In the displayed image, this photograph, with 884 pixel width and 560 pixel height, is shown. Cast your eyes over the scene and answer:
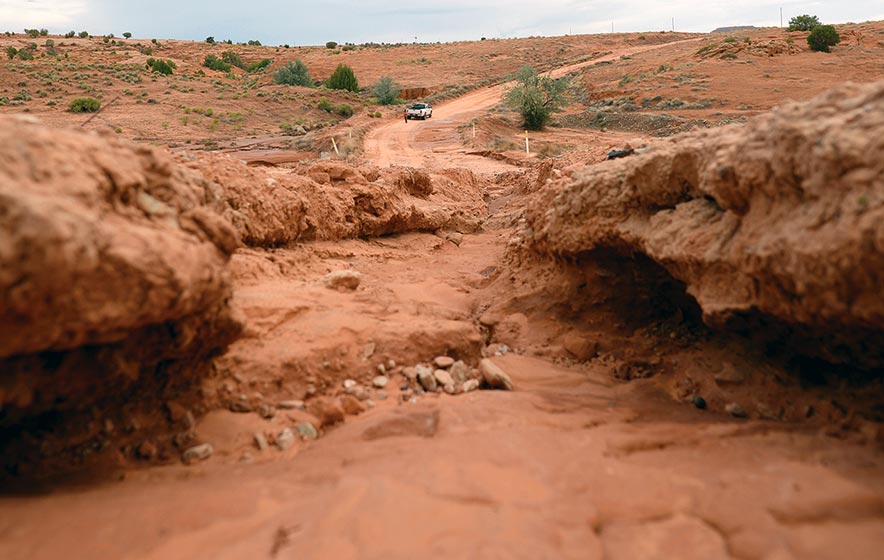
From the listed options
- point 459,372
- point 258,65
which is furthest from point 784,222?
point 258,65

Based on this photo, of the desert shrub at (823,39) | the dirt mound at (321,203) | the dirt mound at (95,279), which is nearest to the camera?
the dirt mound at (95,279)

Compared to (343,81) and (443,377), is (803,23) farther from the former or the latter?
(443,377)

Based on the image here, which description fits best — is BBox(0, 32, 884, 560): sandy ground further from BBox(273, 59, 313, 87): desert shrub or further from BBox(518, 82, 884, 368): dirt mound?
BBox(273, 59, 313, 87): desert shrub

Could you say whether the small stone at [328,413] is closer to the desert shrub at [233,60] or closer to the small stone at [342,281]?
the small stone at [342,281]

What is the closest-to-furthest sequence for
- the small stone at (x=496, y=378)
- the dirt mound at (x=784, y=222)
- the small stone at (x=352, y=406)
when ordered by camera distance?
1. the dirt mound at (x=784, y=222)
2. the small stone at (x=352, y=406)
3. the small stone at (x=496, y=378)

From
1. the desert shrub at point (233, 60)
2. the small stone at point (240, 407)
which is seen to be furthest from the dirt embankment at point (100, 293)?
the desert shrub at point (233, 60)

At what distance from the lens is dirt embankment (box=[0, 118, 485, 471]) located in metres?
1.88

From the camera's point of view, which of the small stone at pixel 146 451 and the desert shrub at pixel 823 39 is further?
the desert shrub at pixel 823 39

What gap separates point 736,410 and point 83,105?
2998cm

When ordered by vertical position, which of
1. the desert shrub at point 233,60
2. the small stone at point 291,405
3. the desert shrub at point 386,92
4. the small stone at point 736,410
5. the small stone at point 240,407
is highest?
the desert shrub at point 233,60

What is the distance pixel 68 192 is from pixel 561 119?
26.3 m

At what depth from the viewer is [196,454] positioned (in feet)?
9.91

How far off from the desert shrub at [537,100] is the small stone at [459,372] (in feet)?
71.3

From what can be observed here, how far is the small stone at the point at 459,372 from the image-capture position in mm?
4086
